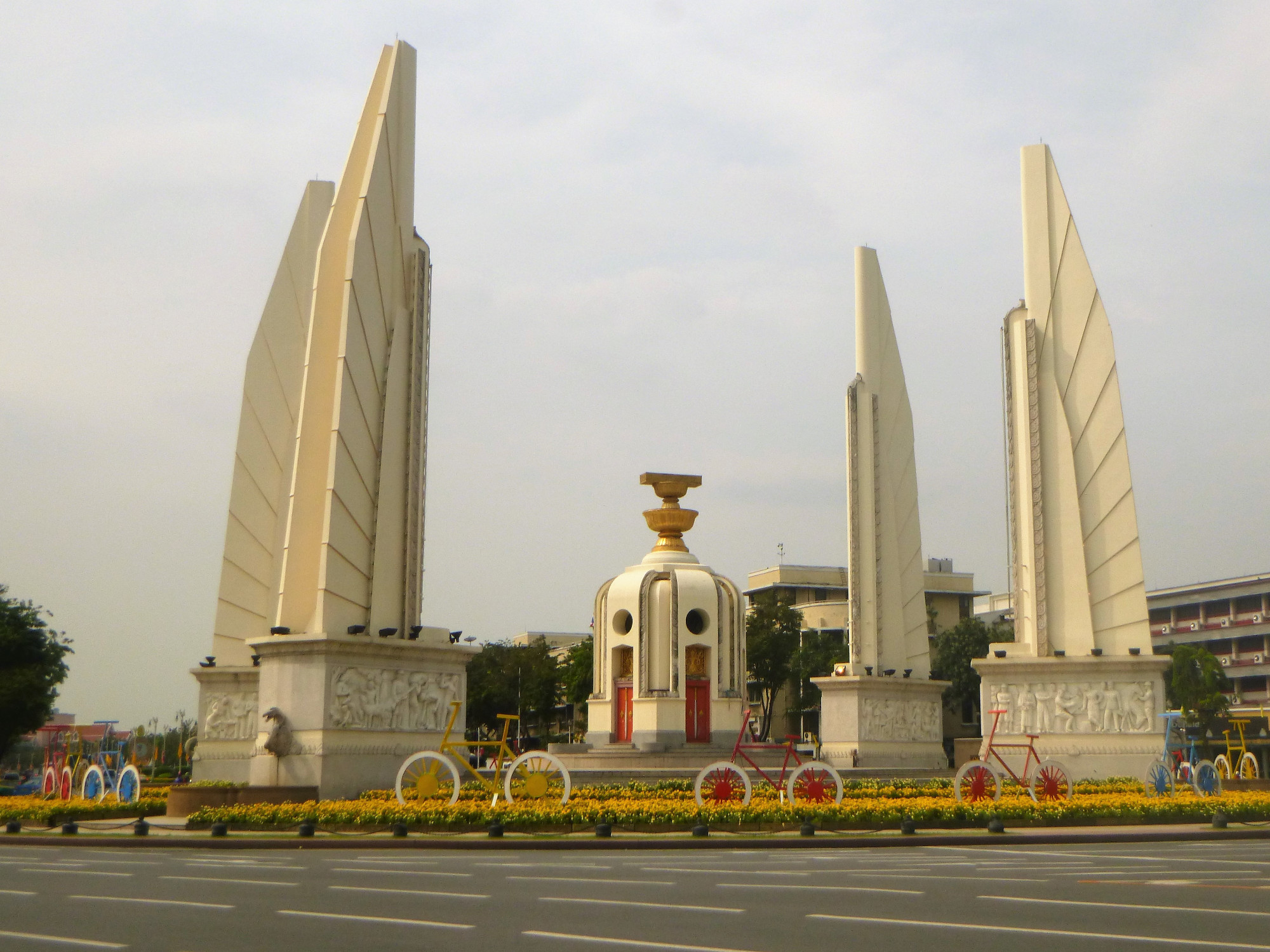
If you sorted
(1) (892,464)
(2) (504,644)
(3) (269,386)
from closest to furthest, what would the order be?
1. (3) (269,386)
2. (1) (892,464)
3. (2) (504,644)

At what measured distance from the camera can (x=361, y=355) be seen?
22016 millimetres

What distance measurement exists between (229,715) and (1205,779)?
19.4 m

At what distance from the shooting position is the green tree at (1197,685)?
163 ft

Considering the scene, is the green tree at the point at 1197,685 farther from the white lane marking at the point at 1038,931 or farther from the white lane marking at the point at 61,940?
the white lane marking at the point at 61,940

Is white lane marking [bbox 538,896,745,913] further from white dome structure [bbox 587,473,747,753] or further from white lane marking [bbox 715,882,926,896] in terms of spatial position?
white dome structure [bbox 587,473,747,753]

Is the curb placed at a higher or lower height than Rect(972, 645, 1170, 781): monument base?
lower

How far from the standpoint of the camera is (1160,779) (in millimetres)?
21625

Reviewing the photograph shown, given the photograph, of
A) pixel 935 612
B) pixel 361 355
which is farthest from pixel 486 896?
pixel 935 612

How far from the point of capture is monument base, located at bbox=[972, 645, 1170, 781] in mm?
23609

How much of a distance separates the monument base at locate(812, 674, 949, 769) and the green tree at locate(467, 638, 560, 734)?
32827 millimetres

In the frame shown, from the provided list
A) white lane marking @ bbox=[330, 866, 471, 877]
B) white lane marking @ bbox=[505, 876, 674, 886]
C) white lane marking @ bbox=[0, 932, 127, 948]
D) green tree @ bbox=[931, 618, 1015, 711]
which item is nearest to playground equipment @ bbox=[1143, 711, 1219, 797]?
white lane marking @ bbox=[505, 876, 674, 886]

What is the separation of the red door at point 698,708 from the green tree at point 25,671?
63.1 feet

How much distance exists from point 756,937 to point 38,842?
13.7m

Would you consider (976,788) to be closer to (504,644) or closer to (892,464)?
(892,464)
